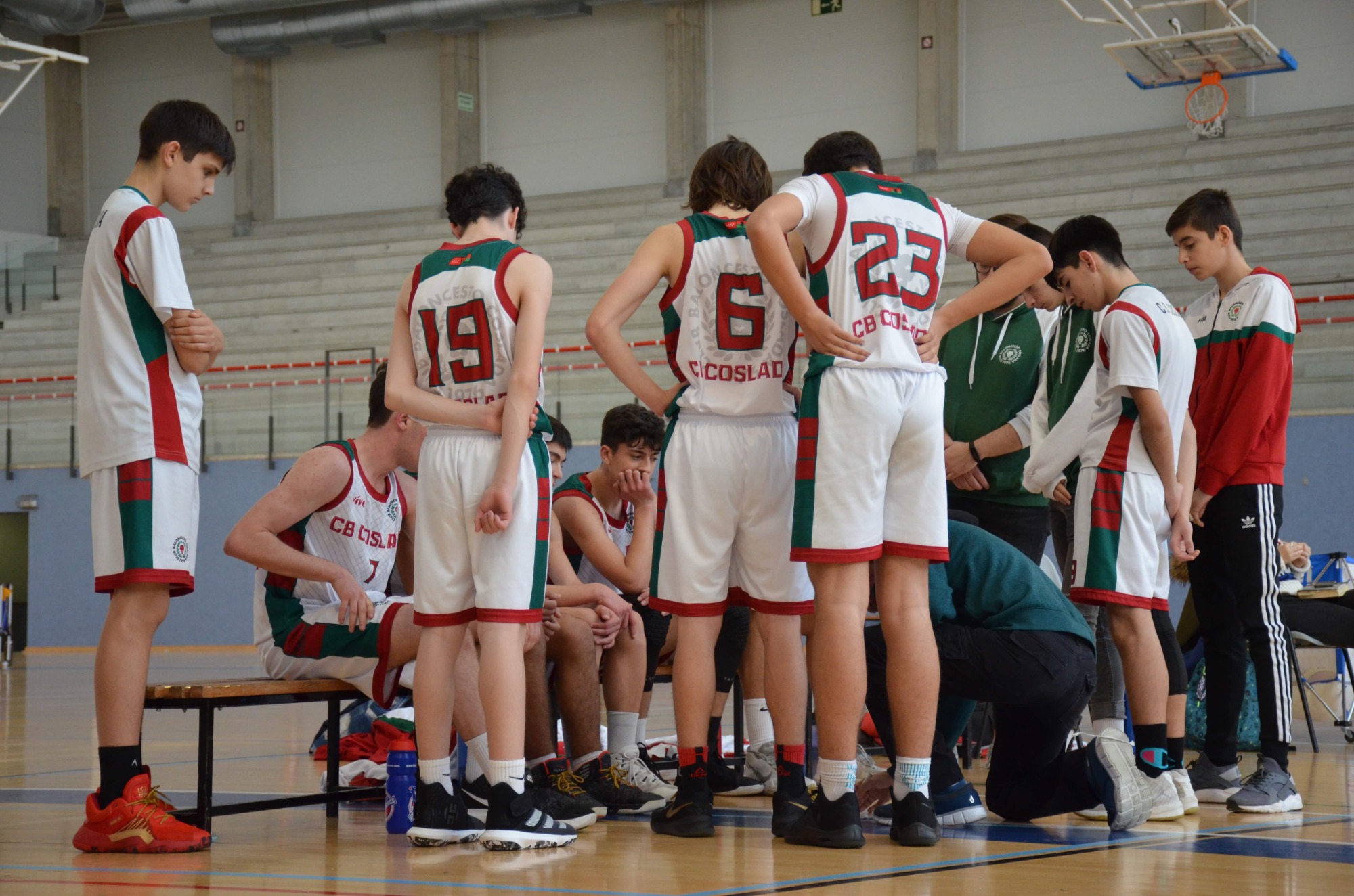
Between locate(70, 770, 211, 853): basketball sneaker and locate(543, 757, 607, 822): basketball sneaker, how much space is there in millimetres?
886

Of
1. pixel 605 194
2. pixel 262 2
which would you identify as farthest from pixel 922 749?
pixel 262 2

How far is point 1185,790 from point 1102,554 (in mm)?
640

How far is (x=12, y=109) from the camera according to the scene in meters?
19.1

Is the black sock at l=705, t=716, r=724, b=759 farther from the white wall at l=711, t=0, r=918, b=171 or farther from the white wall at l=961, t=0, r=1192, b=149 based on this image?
the white wall at l=711, t=0, r=918, b=171

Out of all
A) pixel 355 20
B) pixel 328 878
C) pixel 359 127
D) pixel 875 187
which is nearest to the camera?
pixel 328 878

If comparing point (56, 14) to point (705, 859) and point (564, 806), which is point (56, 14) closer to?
point (564, 806)

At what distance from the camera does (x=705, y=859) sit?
9.20 feet

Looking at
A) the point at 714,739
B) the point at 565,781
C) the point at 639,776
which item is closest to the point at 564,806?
the point at 565,781

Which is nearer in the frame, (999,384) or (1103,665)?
(1103,665)

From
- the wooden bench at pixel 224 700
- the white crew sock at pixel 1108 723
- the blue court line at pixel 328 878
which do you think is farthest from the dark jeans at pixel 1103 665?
the wooden bench at pixel 224 700


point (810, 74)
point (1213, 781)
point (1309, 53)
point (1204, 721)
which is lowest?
point (1204, 721)

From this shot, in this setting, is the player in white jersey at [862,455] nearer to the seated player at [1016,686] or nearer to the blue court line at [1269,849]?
the seated player at [1016,686]

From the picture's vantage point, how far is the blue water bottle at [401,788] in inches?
135

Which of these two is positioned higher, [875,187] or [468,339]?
[875,187]
